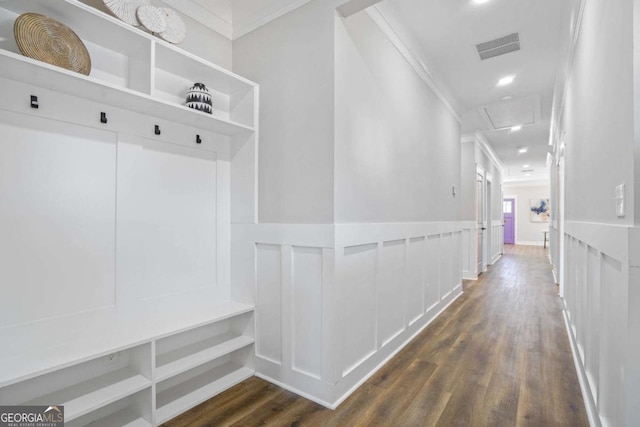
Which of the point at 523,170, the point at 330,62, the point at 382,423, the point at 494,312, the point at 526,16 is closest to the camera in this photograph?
the point at 382,423

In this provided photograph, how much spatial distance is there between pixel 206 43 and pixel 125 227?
1449mm

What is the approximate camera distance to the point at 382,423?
5.67ft

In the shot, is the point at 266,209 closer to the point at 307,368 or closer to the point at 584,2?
the point at 307,368

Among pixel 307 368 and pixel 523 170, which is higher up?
pixel 523 170

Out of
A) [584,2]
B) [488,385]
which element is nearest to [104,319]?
[488,385]

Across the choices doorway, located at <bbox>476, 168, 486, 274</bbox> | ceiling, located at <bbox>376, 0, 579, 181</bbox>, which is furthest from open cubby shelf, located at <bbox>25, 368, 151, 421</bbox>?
doorway, located at <bbox>476, 168, 486, 274</bbox>

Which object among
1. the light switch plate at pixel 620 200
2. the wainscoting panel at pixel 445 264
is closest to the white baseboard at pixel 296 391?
the light switch plate at pixel 620 200

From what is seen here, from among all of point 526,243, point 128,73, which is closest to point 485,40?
point 128,73

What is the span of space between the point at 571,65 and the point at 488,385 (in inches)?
108

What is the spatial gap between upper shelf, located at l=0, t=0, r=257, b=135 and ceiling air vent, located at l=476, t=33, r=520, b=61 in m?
2.23

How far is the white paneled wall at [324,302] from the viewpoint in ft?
6.26

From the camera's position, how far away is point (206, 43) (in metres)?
2.30

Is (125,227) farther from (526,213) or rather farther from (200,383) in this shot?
(526,213)

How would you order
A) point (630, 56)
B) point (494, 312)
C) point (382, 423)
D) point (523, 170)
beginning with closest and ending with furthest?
point (630, 56) → point (382, 423) → point (494, 312) → point (523, 170)
